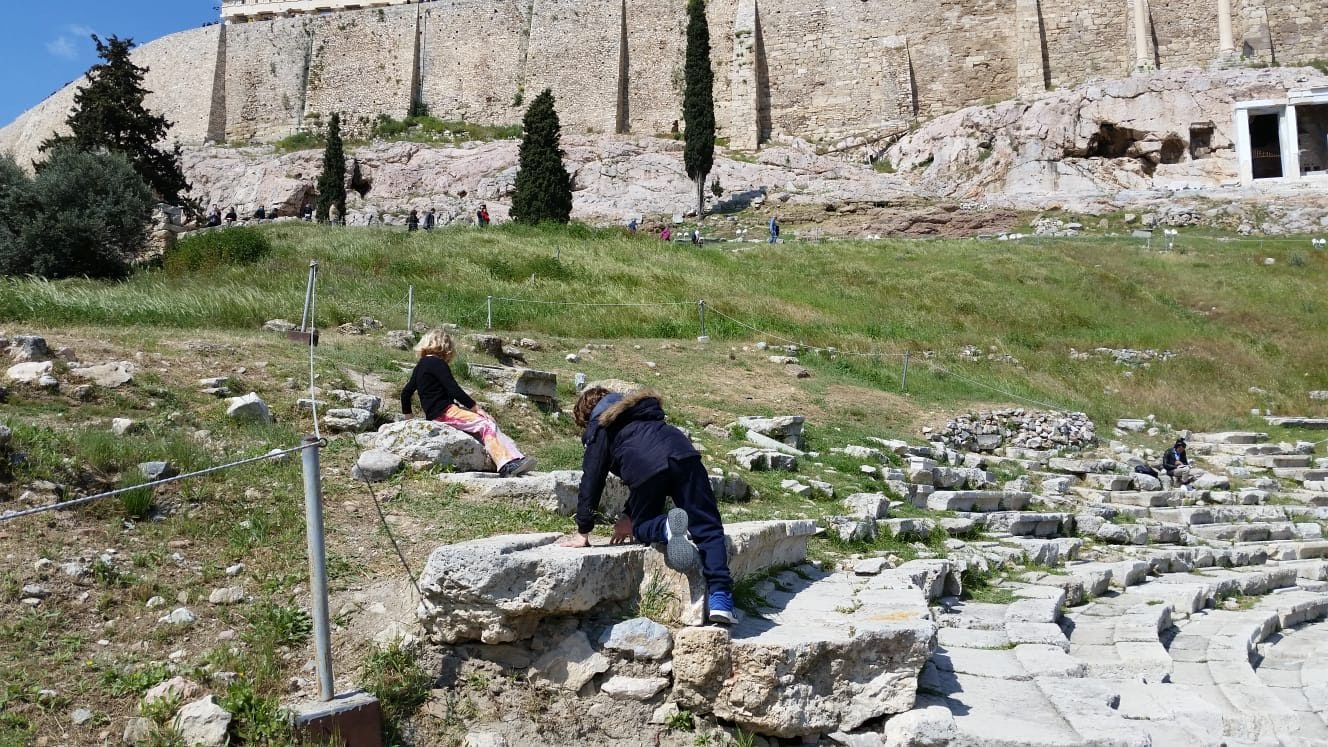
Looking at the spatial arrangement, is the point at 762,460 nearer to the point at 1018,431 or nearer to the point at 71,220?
the point at 1018,431

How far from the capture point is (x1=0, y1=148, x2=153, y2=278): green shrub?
16.8 m

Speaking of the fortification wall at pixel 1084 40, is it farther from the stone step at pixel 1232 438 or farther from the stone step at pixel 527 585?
the stone step at pixel 527 585

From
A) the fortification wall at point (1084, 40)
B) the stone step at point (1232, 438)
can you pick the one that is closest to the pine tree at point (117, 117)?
the stone step at point (1232, 438)

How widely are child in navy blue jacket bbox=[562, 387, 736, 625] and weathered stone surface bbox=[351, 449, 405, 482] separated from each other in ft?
5.80

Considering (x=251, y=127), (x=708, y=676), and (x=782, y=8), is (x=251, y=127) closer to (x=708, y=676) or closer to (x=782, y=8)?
(x=782, y=8)

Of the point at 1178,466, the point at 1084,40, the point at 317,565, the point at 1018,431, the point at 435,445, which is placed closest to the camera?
the point at 317,565

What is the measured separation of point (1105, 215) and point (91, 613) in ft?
99.2

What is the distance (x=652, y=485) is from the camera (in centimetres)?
455

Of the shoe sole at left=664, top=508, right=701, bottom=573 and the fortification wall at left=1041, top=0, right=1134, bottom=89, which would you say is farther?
the fortification wall at left=1041, top=0, right=1134, bottom=89

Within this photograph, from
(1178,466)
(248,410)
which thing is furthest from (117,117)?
(1178,466)

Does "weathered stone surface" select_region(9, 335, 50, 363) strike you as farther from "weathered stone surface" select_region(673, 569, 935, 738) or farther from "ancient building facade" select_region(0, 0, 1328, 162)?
"ancient building facade" select_region(0, 0, 1328, 162)

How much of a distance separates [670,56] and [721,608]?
40.2 metres

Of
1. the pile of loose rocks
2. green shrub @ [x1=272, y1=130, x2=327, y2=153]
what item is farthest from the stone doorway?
green shrub @ [x1=272, y1=130, x2=327, y2=153]

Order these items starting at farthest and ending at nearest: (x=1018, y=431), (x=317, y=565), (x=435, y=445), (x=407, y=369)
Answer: (x=1018, y=431), (x=407, y=369), (x=435, y=445), (x=317, y=565)
